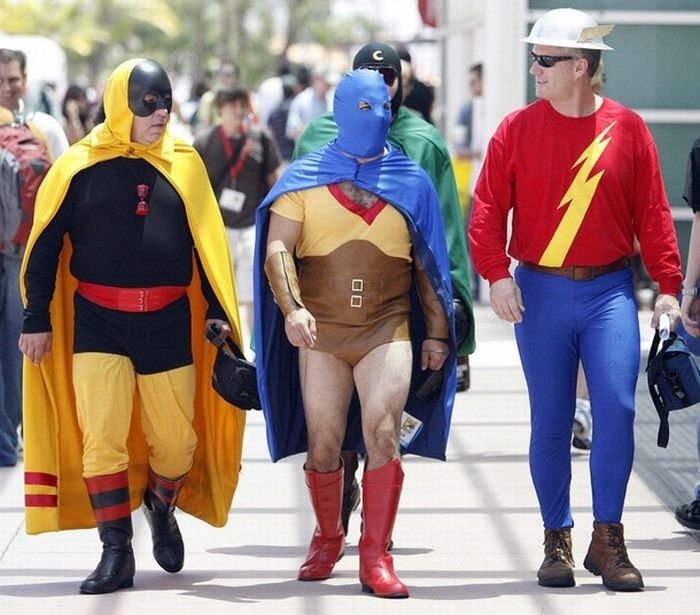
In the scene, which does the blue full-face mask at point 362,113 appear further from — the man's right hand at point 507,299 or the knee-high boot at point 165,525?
the knee-high boot at point 165,525

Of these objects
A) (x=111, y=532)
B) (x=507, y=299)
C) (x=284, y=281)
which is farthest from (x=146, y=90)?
(x=111, y=532)

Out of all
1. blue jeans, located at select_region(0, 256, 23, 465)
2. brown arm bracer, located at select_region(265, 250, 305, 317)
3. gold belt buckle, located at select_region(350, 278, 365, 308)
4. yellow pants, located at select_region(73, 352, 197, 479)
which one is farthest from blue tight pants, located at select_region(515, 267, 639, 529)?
blue jeans, located at select_region(0, 256, 23, 465)

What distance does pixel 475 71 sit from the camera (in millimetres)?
14977

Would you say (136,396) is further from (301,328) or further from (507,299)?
(507,299)

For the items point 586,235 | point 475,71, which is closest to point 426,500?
point 586,235

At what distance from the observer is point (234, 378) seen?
619 cm

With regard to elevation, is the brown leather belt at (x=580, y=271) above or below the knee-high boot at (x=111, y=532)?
above

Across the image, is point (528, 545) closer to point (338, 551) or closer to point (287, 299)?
point (338, 551)

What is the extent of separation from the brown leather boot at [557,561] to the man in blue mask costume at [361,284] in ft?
1.69

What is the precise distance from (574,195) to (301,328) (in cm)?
102

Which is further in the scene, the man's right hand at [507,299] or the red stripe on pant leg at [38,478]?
the red stripe on pant leg at [38,478]

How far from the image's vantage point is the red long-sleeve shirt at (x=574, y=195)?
5.97 m

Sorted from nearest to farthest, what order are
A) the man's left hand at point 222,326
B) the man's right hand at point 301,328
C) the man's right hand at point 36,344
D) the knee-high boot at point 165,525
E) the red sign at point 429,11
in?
1. the man's right hand at point 301,328
2. the man's right hand at point 36,344
3. the man's left hand at point 222,326
4. the knee-high boot at point 165,525
5. the red sign at point 429,11

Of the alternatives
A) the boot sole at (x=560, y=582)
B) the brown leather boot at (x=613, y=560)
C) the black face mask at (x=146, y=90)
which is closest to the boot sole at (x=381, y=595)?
the boot sole at (x=560, y=582)
